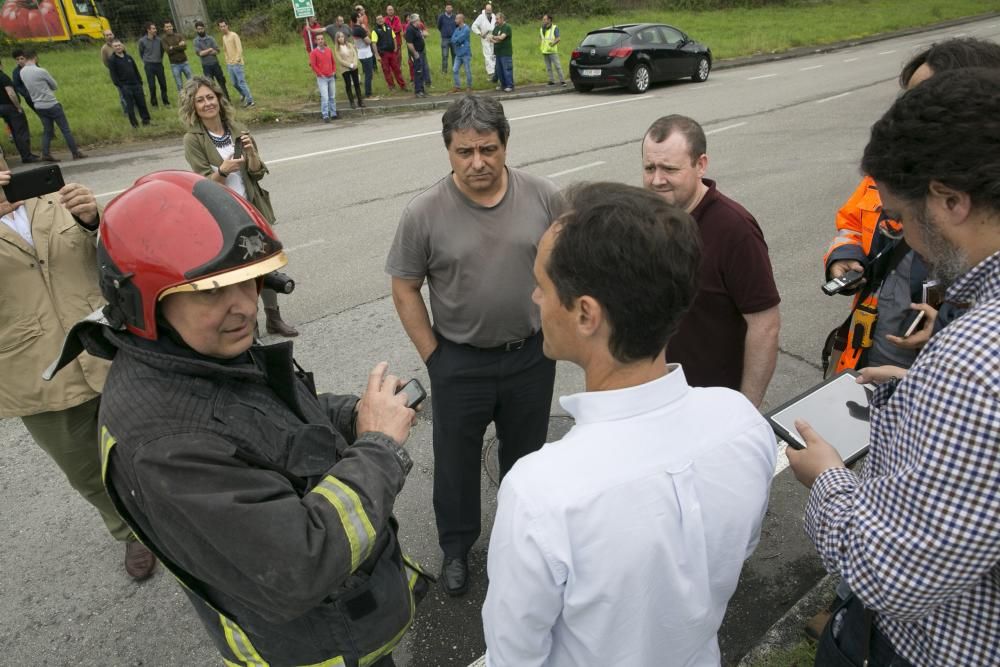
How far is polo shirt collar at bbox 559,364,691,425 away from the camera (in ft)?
4.30

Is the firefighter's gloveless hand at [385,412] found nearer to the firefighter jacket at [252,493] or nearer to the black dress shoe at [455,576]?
the firefighter jacket at [252,493]

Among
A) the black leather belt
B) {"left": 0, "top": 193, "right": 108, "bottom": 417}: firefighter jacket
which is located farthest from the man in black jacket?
the black leather belt

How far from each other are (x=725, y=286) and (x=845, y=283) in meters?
0.54

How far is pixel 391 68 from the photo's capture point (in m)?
17.7

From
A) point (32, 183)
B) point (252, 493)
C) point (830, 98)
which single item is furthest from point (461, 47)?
point (252, 493)

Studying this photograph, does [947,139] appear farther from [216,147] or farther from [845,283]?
[216,147]

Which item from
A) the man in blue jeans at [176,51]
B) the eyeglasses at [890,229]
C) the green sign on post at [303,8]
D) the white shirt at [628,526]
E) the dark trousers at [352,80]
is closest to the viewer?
the white shirt at [628,526]

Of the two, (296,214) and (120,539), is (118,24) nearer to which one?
(296,214)

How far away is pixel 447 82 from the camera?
18703 mm

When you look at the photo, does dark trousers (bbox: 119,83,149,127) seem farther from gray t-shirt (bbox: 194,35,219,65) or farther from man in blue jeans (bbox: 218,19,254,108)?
man in blue jeans (bbox: 218,19,254,108)

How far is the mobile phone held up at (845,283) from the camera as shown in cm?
270

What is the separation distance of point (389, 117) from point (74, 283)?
42.9 ft

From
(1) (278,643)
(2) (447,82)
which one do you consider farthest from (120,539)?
(2) (447,82)

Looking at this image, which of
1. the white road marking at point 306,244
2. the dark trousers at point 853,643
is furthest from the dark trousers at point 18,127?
the dark trousers at point 853,643
